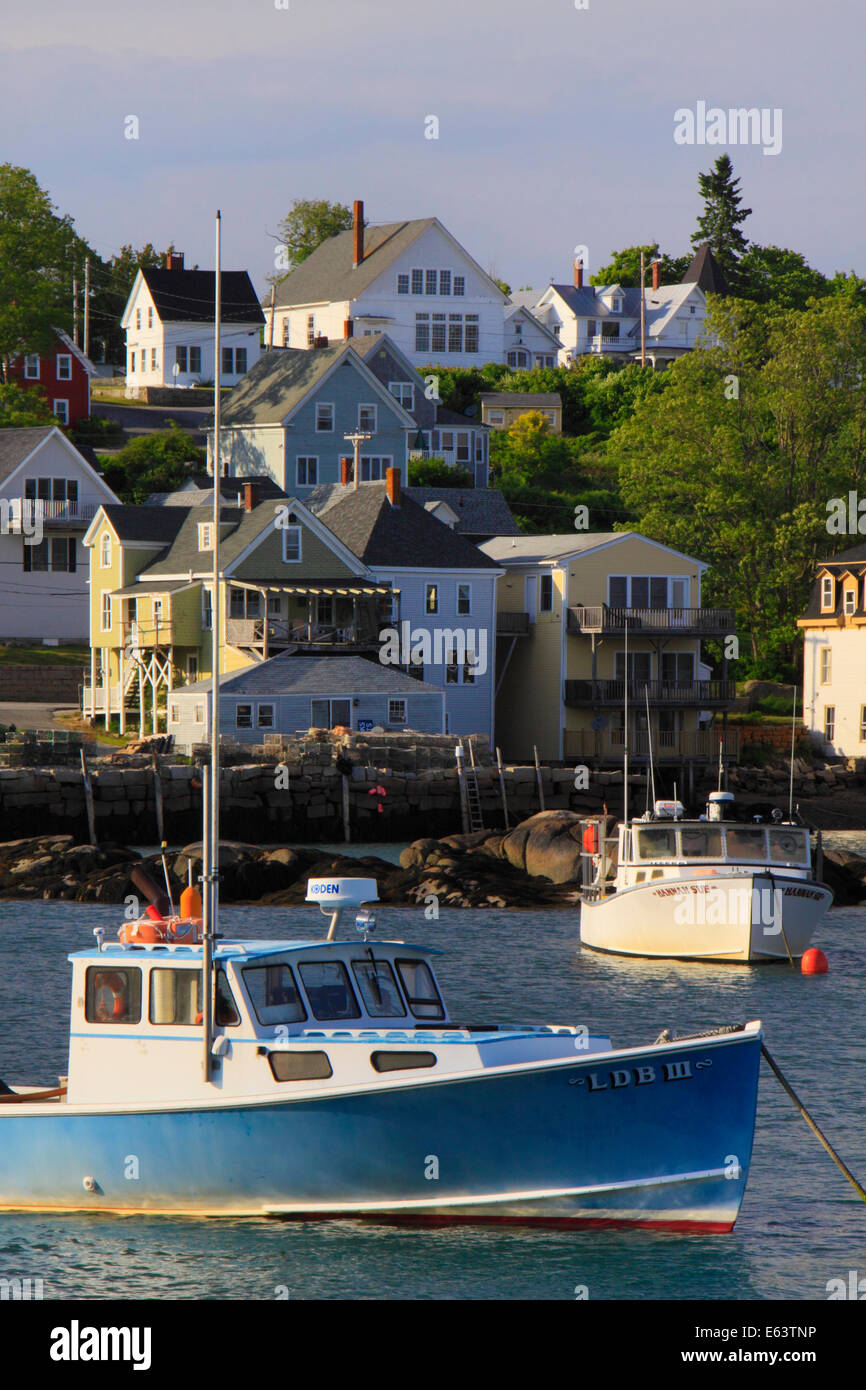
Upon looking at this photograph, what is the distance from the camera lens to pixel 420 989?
17188 millimetres

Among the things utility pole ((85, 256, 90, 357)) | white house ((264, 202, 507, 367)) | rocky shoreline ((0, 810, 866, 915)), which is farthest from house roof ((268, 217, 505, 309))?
rocky shoreline ((0, 810, 866, 915))

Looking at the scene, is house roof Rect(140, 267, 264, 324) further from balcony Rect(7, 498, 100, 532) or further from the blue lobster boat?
the blue lobster boat

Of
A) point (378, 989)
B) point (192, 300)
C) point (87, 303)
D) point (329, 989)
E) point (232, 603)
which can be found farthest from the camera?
point (87, 303)

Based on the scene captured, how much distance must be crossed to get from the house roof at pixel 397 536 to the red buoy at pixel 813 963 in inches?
1340

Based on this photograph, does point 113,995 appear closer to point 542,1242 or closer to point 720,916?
point 542,1242

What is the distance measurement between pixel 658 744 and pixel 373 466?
2254 centimetres

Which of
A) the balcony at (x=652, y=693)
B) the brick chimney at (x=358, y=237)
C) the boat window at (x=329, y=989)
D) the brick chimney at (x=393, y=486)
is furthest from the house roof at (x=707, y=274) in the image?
the boat window at (x=329, y=989)

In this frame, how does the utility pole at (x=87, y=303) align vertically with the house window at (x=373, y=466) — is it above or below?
above

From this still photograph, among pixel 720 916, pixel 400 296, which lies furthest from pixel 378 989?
pixel 400 296

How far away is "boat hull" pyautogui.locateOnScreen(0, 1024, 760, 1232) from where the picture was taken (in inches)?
616

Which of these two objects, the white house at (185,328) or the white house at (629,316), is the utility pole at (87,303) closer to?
the white house at (185,328)

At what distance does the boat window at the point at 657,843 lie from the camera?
31391 millimetres

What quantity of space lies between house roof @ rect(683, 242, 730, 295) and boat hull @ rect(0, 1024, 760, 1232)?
10718cm
